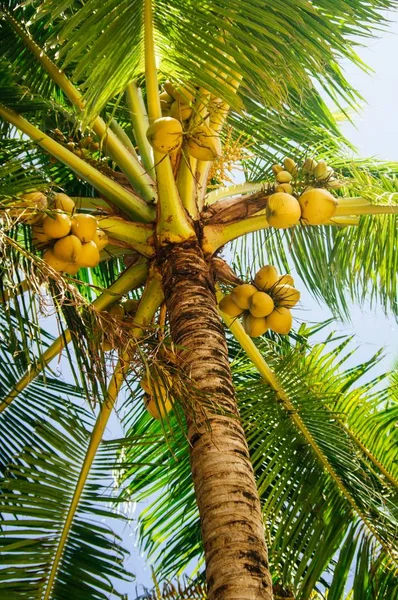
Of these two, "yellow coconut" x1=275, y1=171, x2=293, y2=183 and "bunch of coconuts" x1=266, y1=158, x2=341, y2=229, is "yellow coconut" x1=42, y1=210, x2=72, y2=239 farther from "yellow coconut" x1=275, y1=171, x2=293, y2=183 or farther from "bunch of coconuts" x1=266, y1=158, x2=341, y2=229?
"yellow coconut" x1=275, y1=171, x2=293, y2=183

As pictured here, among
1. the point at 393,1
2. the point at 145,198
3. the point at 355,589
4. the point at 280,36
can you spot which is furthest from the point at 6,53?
the point at 355,589

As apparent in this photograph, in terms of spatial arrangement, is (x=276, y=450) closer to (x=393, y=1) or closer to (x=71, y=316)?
(x=71, y=316)

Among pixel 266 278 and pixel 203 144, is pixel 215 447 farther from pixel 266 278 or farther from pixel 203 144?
pixel 203 144

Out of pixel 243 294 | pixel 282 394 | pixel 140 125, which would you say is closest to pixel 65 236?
pixel 243 294

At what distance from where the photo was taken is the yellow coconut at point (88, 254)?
3301 mm

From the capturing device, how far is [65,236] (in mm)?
3256

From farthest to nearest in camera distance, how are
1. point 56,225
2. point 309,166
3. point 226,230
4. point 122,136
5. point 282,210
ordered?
1. point 122,136
2. point 309,166
3. point 226,230
4. point 282,210
5. point 56,225

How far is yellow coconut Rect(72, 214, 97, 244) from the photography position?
329 centimetres

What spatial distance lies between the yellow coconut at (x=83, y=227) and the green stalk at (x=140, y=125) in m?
0.69

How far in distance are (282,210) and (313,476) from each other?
1.53 metres

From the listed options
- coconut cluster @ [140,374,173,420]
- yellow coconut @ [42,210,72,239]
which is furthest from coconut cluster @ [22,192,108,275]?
coconut cluster @ [140,374,173,420]

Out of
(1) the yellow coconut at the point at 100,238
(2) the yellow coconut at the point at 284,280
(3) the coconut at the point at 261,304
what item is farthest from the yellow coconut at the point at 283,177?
(1) the yellow coconut at the point at 100,238

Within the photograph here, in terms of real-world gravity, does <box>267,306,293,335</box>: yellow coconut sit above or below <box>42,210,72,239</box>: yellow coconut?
below

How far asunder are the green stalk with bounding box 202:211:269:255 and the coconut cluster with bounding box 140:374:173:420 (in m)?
0.70
